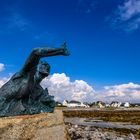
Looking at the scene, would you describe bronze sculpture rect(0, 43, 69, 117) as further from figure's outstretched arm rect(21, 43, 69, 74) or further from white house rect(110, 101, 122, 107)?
white house rect(110, 101, 122, 107)

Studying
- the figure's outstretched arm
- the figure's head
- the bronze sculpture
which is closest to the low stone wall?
the bronze sculpture

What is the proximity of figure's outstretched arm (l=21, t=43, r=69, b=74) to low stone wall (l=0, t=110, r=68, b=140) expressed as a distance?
3.59 ft

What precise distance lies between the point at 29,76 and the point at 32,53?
24.7 inches

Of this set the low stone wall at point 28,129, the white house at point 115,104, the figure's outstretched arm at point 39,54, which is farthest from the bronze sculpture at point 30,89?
the white house at point 115,104

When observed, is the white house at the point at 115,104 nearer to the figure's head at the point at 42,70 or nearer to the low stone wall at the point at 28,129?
the figure's head at the point at 42,70

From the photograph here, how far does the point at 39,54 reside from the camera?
25.6 feet

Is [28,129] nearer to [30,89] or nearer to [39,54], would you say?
[30,89]

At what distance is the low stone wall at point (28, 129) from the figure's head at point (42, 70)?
0.98m

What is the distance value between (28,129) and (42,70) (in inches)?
54.9

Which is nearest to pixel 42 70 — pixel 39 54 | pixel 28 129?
pixel 39 54

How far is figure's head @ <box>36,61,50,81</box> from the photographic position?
27.3 ft

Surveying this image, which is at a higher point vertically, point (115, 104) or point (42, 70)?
point (115, 104)

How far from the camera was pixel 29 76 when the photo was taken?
27.0 feet

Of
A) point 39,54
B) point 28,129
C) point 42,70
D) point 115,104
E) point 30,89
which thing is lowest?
point 28,129
